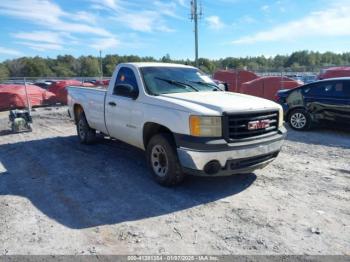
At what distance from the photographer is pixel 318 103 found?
31.0ft

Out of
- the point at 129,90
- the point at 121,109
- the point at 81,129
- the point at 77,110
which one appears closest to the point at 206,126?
the point at 129,90

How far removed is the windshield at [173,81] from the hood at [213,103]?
278 millimetres

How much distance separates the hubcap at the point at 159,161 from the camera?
16.5 feet

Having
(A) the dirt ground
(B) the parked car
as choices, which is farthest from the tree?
(A) the dirt ground

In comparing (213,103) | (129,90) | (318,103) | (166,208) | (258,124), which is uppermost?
(129,90)

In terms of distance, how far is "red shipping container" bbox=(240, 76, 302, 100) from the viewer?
15.9 meters

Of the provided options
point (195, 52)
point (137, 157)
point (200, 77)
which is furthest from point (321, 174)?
point (195, 52)

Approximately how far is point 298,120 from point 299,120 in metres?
0.03

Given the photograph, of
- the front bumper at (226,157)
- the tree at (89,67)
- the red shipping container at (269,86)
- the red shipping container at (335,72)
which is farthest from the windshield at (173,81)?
the tree at (89,67)

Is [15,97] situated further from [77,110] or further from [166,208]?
[166,208]

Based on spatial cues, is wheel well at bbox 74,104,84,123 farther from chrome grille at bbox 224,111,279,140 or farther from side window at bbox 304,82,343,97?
side window at bbox 304,82,343,97

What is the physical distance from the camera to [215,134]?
4.47 metres

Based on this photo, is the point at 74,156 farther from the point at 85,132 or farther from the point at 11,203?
the point at 11,203

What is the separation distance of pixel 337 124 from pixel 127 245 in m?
7.70
